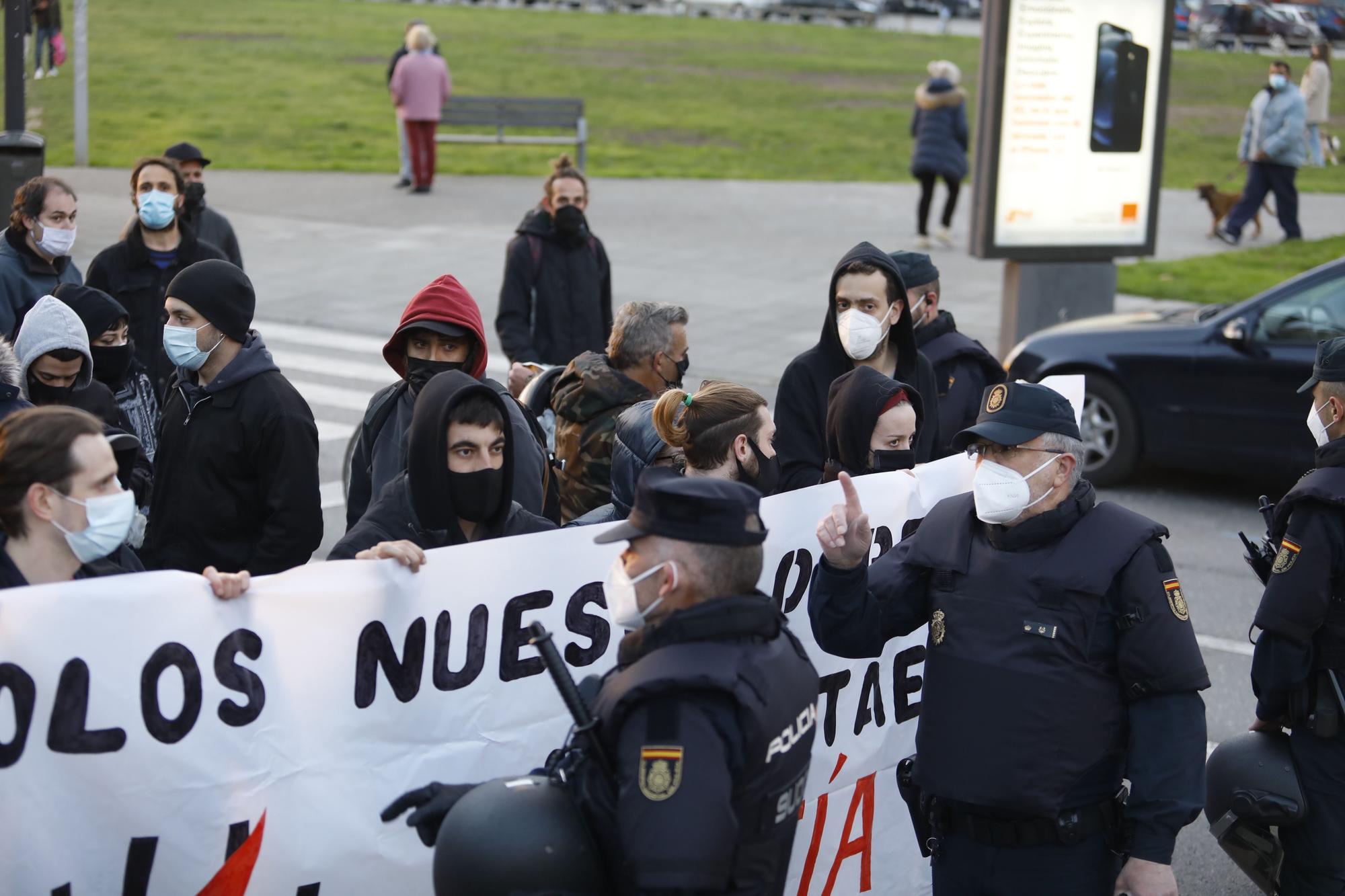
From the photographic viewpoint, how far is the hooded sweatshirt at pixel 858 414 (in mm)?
5023

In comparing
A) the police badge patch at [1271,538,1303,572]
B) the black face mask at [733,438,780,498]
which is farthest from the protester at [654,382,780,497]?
the police badge patch at [1271,538,1303,572]

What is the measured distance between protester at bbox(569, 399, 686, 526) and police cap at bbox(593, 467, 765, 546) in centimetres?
167

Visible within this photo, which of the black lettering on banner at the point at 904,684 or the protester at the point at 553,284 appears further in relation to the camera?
the protester at the point at 553,284

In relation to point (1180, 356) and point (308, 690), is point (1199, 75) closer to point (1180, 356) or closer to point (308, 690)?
point (1180, 356)

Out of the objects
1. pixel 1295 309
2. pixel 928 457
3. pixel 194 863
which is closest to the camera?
pixel 194 863

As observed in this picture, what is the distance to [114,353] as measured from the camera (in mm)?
5926

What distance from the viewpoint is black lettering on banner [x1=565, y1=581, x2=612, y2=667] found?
434 centimetres

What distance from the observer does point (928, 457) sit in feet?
18.6

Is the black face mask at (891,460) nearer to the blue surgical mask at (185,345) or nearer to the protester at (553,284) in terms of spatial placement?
the blue surgical mask at (185,345)

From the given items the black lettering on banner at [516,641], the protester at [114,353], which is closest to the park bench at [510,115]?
the protester at [114,353]

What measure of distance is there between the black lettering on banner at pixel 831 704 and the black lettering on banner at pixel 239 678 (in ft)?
5.74

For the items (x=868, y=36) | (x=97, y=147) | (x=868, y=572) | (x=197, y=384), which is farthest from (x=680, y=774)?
(x=868, y=36)

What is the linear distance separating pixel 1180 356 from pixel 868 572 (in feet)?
21.8

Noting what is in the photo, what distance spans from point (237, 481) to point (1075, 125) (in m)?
9.14
